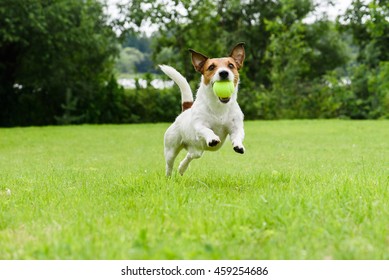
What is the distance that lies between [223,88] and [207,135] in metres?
0.53

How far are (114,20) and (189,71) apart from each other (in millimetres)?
5324

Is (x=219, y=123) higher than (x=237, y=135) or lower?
higher

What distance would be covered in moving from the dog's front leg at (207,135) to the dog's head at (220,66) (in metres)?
0.51

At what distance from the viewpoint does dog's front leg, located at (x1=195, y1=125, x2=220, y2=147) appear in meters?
5.70

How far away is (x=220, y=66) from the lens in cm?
601

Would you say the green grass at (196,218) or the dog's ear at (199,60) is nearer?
the green grass at (196,218)

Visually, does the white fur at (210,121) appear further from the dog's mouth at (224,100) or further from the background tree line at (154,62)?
the background tree line at (154,62)

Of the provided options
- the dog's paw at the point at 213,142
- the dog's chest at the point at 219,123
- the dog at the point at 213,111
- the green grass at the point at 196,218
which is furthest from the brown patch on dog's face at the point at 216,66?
the green grass at the point at 196,218

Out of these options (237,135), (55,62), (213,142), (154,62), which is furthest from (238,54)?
(154,62)

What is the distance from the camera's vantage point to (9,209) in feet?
16.4

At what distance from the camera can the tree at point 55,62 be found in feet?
87.7

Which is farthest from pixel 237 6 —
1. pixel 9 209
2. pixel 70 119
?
pixel 9 209

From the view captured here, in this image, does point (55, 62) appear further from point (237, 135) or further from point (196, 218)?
point (196, 218)
